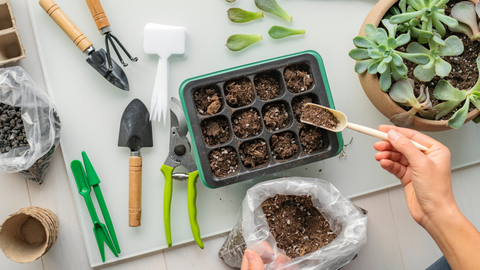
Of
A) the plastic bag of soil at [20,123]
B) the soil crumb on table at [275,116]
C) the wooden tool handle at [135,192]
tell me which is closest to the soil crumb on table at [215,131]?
the soil crumb on table at [275,116]

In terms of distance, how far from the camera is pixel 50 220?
816 mm

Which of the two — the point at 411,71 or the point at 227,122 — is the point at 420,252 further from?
the point at 227,122

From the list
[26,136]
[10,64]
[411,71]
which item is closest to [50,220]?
[26,136]

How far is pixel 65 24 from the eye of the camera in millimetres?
812

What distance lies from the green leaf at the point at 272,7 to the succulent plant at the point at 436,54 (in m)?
0.36

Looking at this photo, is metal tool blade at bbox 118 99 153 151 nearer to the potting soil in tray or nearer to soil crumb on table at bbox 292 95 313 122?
the potting soil in tray

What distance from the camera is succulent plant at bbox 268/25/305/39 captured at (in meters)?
0.88

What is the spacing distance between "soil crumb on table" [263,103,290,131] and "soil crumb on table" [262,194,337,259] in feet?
0.65

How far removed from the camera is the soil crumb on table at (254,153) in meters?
0.78

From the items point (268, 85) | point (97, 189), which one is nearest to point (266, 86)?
point (268, 85)

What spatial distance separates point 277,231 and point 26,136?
2.35 ft

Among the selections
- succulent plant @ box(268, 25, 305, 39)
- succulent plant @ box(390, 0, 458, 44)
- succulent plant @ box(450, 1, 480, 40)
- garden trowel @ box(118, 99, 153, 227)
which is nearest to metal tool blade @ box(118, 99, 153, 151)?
garden trowel @ box(118, 99, 153, 227)

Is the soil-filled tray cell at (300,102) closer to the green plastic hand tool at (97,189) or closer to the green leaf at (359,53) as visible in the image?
the green leaf at (359,53)

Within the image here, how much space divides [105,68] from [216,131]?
14.4 inches
